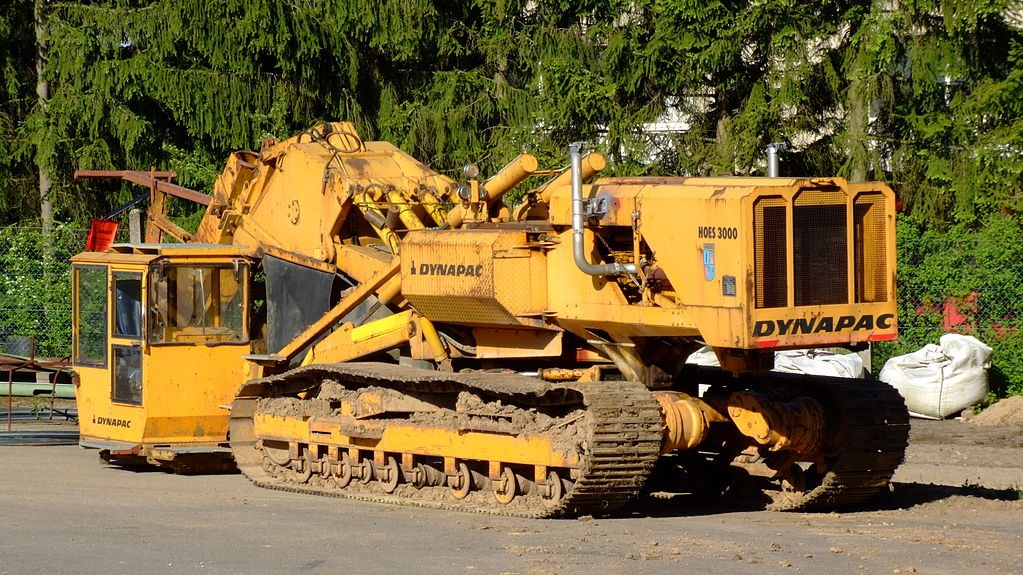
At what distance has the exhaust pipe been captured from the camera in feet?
37.0

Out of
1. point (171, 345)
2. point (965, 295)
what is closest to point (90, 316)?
point (171, 345)

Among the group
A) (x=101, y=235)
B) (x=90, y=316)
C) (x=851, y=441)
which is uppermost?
(x=101, y=235)

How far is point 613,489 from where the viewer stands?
1122 centimetres

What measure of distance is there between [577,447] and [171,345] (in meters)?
4.86

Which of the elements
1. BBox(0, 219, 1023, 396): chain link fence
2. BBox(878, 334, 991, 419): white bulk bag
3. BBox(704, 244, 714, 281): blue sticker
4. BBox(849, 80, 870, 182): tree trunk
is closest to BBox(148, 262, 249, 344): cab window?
BBox(704, 244, 714, 281): blue sticker

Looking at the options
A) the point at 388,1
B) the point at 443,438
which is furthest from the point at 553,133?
the point at 443,438

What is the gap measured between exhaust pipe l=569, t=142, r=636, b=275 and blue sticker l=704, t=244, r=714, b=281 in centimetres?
62

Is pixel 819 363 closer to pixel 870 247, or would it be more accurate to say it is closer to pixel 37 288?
pixel 870 247

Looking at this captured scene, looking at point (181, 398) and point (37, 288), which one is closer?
point (181, 398)

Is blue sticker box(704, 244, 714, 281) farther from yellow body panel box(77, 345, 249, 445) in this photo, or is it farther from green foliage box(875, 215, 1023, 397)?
green foliage box(875, 215, 1023, 397)

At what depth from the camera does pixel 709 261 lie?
35.4ft

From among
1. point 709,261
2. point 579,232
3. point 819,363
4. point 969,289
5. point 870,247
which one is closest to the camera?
point 709,261

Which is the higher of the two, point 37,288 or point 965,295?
point 37,288

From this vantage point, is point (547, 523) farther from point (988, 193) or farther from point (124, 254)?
point (988, 193)
